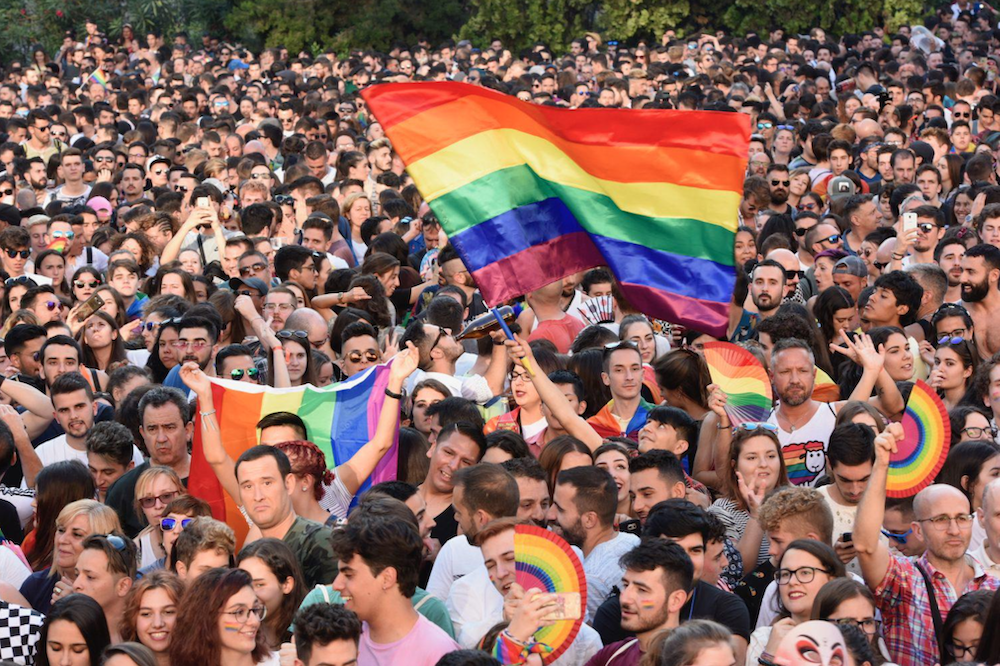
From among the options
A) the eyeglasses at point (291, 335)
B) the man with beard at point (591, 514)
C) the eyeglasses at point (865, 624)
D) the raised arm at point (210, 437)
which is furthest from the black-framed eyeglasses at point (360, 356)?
the eyeglasses at point (865, 624)

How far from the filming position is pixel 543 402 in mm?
7629

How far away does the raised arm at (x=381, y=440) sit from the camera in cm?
741

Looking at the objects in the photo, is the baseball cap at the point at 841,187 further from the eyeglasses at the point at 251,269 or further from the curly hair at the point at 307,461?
the curly hair at the point at 307,461

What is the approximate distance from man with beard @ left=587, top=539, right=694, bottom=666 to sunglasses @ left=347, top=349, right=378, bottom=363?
3704 millimetres

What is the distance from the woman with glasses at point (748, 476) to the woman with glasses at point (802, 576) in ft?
3.83

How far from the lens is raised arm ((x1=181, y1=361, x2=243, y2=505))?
718 cm

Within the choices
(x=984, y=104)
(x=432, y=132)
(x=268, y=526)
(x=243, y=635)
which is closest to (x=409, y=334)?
(x=432, y=132)

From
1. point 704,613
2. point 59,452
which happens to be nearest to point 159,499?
point 59,452

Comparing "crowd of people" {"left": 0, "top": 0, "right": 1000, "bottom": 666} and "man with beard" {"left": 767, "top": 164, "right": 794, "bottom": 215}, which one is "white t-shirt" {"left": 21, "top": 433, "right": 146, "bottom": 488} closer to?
"crowd of people" {"left": 0, "top": 0, "right": 1000, "bottom": 666}

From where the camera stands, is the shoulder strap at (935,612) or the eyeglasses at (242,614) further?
the shoulder strap at (935,612)

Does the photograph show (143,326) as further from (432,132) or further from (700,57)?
(700,57)

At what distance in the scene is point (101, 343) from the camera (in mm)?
9672

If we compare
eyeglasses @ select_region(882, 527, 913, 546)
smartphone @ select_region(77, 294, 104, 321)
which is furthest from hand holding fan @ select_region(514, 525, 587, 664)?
smartphone @ select_region(77, 294, 104, 321)

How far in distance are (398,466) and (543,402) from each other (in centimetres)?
82
